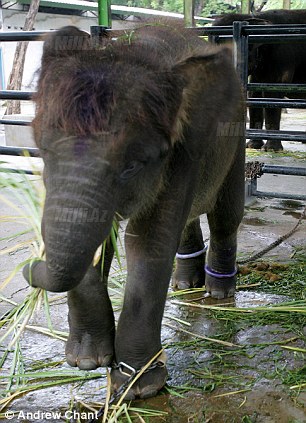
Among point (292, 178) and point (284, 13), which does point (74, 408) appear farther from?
point (284, 13)

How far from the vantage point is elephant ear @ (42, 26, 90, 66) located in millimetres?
2439

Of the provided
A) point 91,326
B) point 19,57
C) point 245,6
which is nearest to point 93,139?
point 91,326

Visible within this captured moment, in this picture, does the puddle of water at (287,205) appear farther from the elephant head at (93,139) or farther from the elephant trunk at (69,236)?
the elephant trunk at (69,236)

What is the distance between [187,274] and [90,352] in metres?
1.36

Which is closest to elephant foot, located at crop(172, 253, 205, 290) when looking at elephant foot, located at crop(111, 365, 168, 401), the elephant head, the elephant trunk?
elephant foot, located at crop(111, 365, 168, 401)

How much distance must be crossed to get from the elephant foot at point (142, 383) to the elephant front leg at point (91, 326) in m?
0.13

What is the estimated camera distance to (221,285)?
386 centimetres

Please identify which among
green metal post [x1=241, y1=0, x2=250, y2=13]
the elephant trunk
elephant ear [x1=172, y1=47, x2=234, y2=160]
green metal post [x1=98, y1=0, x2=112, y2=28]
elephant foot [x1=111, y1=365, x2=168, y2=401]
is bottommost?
elephant foot [x1=111, y1=365, x2=168, y2=401]

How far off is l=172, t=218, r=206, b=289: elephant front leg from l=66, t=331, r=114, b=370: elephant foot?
128 centimetres

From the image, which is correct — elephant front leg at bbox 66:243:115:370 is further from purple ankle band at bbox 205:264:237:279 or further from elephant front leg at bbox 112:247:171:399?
purple ankle band at bbox 205:264:237:279

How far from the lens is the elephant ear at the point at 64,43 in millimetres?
2439

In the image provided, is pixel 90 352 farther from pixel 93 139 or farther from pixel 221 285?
pixel 221 285

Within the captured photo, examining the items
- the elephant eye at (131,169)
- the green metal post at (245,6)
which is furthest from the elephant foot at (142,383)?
the green metal post at (245,6)

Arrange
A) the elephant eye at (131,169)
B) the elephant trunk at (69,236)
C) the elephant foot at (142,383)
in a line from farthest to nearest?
the elephant foot at (142,383), the elephant eye at (131,169), the elephant trunk at (69,236)
